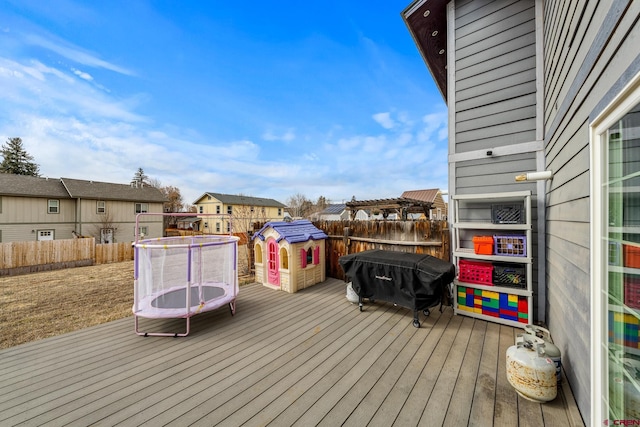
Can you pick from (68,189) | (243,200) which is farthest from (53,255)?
(243,200)

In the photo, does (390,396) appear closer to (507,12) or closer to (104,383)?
(104,383)

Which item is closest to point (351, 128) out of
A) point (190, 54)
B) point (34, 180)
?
point (190, 54)

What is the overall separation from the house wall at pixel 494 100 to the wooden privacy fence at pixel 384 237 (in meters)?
0.99

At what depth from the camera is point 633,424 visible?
109 cm

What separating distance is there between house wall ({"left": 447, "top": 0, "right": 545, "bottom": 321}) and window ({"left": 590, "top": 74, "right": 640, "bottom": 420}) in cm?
263

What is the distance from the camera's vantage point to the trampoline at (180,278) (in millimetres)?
3382

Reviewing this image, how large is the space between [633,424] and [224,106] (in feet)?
47.9

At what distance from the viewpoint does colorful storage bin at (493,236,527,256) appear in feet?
11.3

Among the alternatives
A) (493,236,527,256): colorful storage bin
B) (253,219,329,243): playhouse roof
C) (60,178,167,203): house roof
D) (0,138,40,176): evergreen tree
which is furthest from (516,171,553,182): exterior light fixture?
(0,138,40,176): evergreen tree

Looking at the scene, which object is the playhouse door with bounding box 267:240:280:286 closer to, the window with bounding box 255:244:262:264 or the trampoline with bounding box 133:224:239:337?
the window with bounding box 255:244:262:264

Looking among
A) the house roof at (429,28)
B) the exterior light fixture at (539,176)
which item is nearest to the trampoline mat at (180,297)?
the exterior light fixture at (539,176)

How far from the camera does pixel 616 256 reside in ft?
4.23

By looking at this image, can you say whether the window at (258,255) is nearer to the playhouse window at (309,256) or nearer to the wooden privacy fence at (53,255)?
the playhouse window at (309,256)

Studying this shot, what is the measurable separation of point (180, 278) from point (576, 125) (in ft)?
18.3
